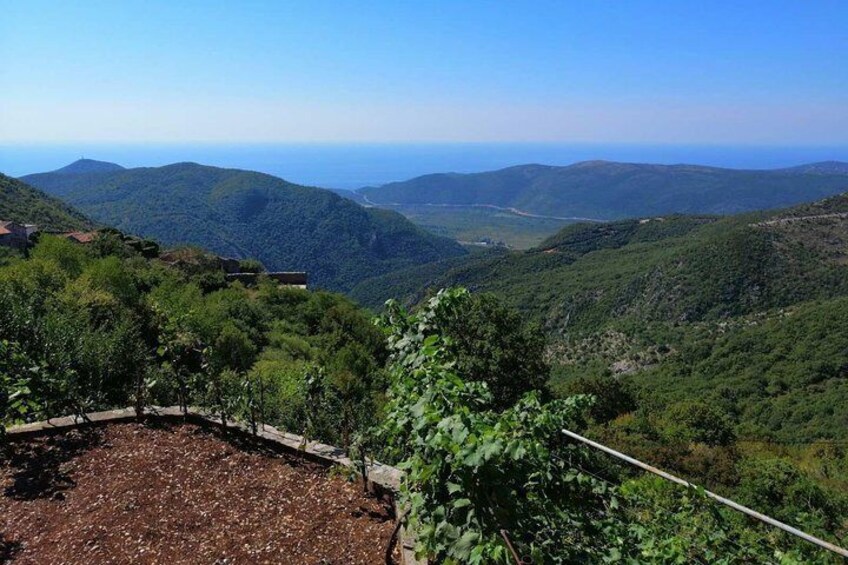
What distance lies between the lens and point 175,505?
429cm

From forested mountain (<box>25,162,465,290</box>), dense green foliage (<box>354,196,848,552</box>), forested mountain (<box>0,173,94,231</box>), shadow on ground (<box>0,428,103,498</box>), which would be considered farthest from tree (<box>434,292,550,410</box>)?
forested mountain (<box>25,162,465,290</box>)

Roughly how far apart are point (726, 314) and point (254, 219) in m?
110

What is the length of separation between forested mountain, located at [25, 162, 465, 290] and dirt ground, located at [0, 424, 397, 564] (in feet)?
358

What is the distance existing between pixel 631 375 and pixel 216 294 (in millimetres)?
30342

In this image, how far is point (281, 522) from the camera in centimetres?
409

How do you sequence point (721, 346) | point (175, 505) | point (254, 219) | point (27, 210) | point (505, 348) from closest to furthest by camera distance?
point (175, 505) → point (505, 348) → point (721, 346) → point (27, 210) → point (254, 219)

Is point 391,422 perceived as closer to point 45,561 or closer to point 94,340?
point 45,561

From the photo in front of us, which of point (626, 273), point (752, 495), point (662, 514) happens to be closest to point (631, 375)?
point (626, 273)

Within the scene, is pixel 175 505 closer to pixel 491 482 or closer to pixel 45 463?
pixel 45 463

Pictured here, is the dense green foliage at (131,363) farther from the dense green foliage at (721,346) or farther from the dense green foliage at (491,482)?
the dense green foliage at (721,346)

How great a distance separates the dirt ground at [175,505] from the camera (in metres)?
3.77

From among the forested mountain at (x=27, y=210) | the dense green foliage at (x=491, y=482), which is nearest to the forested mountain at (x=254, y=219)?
the forested mountain at (x=27, y=210)

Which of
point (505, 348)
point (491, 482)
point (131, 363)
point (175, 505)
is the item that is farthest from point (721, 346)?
point (491, 482)

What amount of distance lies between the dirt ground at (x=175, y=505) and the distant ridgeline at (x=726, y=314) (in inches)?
755
